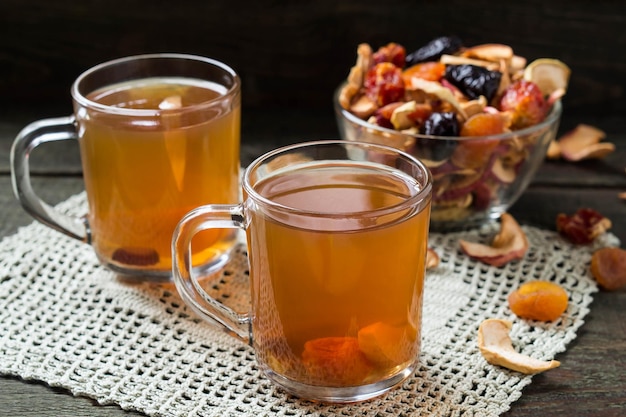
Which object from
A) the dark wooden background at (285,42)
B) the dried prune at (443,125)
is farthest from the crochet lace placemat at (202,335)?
the dark wooden background at (285,42)

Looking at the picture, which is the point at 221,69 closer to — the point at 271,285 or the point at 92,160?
the point at 92,160

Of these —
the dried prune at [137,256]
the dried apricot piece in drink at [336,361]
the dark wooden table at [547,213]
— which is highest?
the dried apricot piece in drink at [336,361]

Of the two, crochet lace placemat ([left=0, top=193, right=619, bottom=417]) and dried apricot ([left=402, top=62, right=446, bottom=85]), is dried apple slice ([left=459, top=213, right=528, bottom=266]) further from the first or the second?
dried apricot ([left=402, top=62, right=446, bottom=85])

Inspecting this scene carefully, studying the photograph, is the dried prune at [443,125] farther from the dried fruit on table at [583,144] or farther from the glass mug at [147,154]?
the dried fruit on table at [583,144]

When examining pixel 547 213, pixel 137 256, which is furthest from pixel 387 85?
pixel 137 256

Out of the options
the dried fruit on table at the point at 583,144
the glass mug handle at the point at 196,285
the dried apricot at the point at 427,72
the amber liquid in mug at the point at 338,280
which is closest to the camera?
the amber liquid in mug at the point at 338,280

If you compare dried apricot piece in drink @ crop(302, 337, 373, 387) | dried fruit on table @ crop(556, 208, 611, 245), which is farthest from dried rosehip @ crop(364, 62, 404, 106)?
dried apricot piece in drink @ crop(302, 337, 373, 387)
